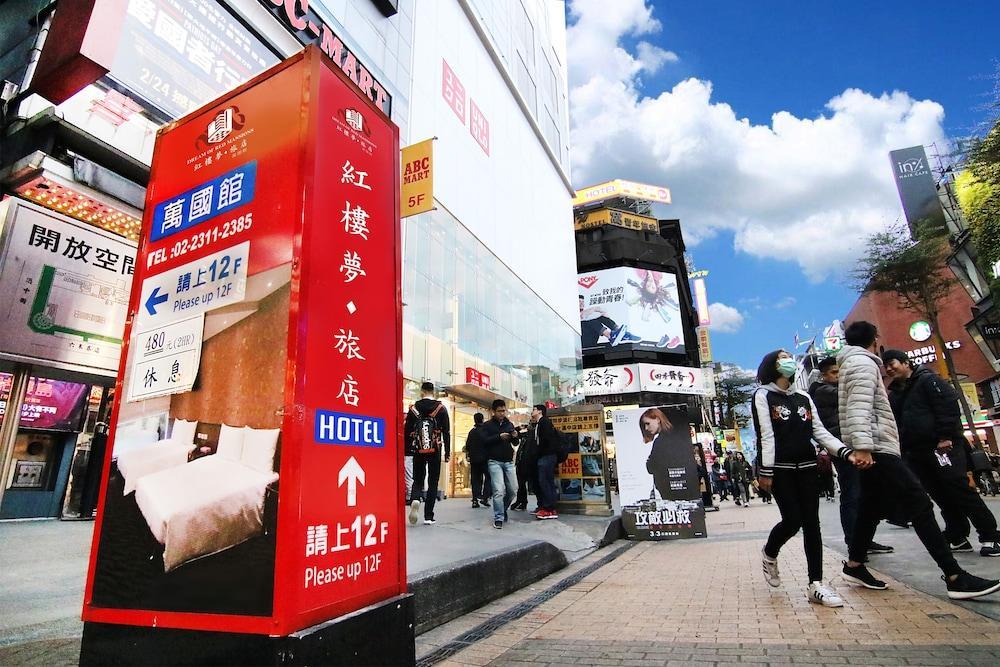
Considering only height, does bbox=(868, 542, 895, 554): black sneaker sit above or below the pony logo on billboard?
below

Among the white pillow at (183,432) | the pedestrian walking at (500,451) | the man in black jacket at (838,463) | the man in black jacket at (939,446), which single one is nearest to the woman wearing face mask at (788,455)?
the man in black jacket at (838,463)

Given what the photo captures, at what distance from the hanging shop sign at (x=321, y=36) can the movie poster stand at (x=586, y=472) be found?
5905 millimetres

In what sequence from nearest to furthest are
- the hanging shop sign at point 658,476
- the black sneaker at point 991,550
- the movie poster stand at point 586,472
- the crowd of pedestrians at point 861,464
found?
the crowd of pedestrians at point 861,464, the black sneaker at point 991,550, the hanging shop sign at point 658,476, the movie poster stand at point 586,472

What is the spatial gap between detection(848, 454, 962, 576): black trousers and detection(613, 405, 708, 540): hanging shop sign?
13.0 feet

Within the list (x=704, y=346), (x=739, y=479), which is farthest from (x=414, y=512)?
(x=704, y=346)

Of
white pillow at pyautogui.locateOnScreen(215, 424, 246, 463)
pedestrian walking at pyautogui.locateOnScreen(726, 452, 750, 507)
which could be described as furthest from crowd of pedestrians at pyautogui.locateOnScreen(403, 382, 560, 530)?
pedestrian walking at pyautogui.locateOnScreen(726, 452, 750, 507)

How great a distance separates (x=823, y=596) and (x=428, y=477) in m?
4.15

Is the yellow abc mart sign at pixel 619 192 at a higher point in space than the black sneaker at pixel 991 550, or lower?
higher

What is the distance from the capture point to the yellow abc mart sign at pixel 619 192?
51469 millimetres

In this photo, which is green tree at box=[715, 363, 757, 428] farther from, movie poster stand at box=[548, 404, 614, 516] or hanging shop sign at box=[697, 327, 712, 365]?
movie poster stand at box=[548, 404, 614, 516]

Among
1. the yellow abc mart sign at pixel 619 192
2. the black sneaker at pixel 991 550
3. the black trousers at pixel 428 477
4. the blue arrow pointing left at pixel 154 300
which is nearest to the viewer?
the blue arrow pointing left at pixel 154 300

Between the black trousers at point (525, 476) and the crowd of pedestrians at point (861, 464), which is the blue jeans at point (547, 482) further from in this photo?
the crowd of pedestrians at point (861, 464)

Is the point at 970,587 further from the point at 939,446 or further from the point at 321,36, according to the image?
the point at 321,36

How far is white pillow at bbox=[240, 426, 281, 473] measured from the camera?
1822 millimetres
